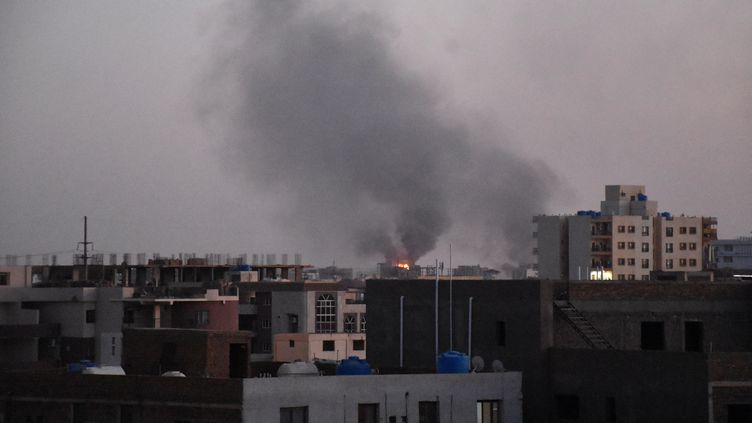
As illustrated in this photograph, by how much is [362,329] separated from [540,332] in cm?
7358

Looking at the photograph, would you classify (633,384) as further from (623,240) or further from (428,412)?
(623,240)

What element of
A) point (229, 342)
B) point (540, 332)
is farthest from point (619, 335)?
point (229, 342)

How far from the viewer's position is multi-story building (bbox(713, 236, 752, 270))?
635 ft

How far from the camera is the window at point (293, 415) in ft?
169

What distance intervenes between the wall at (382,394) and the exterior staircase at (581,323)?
4.40m

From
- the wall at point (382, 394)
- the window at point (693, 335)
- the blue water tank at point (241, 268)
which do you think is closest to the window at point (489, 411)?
the wall at point (382, 394)

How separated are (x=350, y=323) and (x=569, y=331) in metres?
72.1

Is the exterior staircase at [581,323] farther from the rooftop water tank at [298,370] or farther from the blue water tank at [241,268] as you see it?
the blue water tank at [241,268]

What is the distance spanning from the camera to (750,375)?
52219 mm

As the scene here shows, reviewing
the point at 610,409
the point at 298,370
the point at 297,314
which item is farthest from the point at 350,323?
the point at 298,370

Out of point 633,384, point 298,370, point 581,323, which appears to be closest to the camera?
point 298,370

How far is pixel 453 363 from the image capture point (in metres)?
56.6

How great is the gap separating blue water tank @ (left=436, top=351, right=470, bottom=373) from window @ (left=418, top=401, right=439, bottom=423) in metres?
2.09

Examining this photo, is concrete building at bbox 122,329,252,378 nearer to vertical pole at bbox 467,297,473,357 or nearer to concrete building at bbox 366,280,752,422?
concrete building at bbox 366,280,752,422
